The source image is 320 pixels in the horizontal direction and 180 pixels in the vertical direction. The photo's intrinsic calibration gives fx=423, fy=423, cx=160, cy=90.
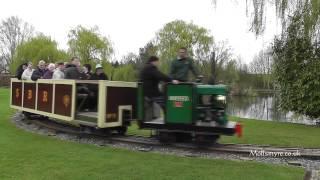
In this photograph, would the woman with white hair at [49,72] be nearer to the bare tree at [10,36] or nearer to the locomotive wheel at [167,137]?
the locomotive wheel at [167,137]

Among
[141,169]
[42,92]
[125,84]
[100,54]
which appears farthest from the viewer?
[100,54]

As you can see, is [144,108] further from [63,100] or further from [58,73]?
[58,73]

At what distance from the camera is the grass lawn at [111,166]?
654cm

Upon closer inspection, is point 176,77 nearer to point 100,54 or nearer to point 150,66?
point 150,66

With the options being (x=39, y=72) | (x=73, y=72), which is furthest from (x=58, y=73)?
(x=39, y=72)

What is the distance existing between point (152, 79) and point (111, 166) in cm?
296

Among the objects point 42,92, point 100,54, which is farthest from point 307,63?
point 100,54

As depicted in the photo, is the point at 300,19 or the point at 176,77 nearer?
the point at 176,77

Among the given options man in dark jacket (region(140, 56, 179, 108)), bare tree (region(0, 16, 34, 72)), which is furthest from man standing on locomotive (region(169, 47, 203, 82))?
bare tree (region(0, 16, 34, 72))

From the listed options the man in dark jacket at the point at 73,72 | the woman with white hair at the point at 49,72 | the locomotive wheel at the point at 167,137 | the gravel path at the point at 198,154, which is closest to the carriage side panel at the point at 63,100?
the man in dark jacket at the point at 73,72

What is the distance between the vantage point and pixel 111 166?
716 cm

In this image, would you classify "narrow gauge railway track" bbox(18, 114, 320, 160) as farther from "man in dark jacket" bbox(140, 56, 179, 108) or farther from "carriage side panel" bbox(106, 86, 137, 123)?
"man in dark jacket" bbox(140, 56, 179, 108)

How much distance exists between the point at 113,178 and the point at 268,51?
15769 mm

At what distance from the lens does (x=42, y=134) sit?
11320mm
